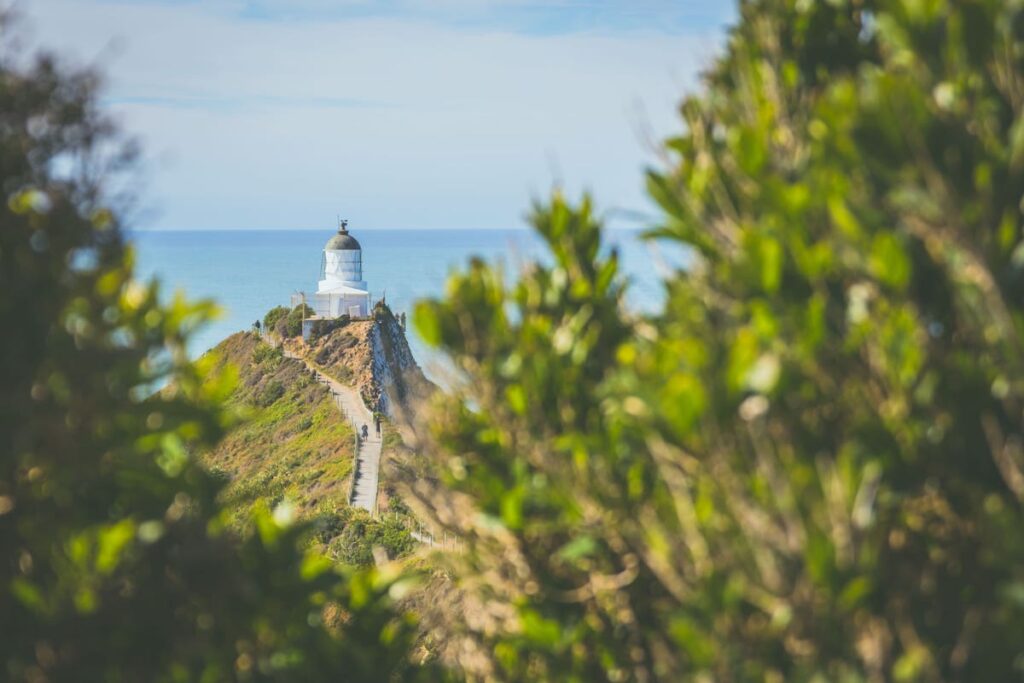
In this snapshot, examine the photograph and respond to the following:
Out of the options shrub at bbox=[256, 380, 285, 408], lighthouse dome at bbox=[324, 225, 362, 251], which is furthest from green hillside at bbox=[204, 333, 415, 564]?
lighthouse dome at bbox=[324, 225, 362, 251]

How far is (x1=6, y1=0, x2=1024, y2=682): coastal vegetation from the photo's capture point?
4.16 metres

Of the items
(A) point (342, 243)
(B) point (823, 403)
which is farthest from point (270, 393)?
(B) point (823, 403)

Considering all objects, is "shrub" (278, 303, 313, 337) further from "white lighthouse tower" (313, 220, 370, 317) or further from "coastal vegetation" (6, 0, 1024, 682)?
"coastal vegetation" (6, 0, 1024, 682)

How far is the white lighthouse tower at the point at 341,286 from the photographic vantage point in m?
75.1

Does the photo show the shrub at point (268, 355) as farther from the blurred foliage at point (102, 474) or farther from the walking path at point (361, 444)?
the blurred foliage at point (102, 474)

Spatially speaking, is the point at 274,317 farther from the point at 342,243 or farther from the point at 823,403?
the point at 823,403

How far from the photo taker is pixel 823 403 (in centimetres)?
464

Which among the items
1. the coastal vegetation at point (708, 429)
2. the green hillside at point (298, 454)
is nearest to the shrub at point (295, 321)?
the green hillside at point (298, 454)

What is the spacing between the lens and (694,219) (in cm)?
527

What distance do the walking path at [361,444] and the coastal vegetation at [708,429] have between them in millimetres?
39843

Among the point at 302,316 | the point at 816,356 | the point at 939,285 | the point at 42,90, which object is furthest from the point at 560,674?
the point at 302,316

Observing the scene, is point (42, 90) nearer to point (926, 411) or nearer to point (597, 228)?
point (597, 228)

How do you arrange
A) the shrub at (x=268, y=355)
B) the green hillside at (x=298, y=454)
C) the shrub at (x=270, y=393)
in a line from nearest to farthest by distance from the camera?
the green hillside at (x=298, y=454), the shrub at (x=270, y=393), the shrub at (x=268, y=355)

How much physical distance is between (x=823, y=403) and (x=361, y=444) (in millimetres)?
51840
